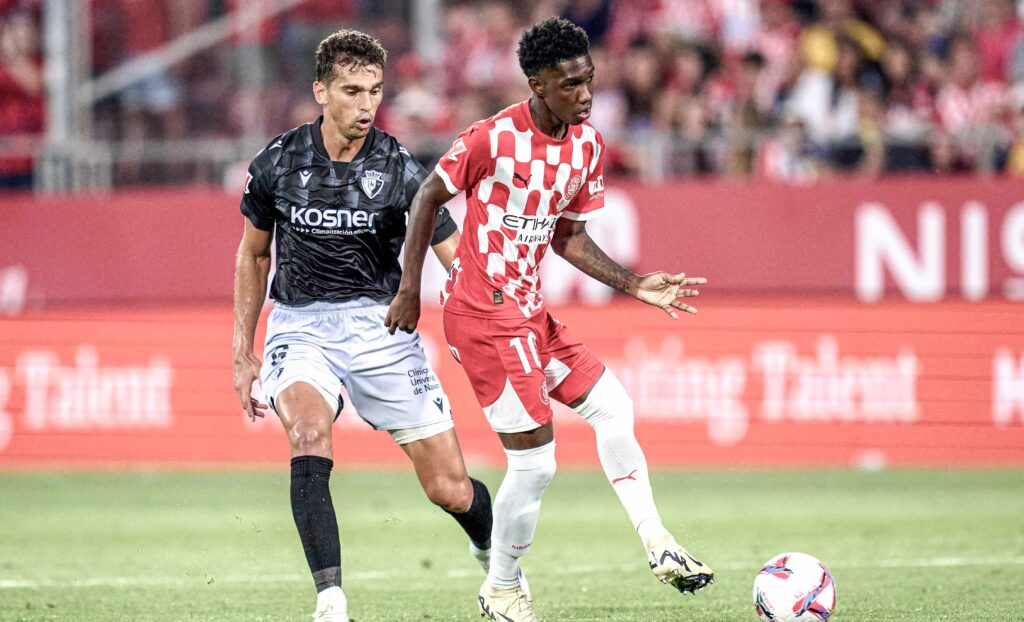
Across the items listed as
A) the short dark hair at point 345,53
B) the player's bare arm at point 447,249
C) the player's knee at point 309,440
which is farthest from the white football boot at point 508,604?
the short dark hair at point 345,53

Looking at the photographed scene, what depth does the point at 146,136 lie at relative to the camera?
635 inches

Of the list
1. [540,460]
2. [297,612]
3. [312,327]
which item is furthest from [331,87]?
[297,612]

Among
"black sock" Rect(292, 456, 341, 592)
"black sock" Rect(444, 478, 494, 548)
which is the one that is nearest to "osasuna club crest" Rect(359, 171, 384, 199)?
"black sock" Rect(292, 456, 341, 592)

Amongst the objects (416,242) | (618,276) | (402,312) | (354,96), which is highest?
(354,96)

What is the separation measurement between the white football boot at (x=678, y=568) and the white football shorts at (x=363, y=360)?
1281 mm

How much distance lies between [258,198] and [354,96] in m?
0.63

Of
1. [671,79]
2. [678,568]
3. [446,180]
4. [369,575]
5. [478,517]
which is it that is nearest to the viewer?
[678,568]

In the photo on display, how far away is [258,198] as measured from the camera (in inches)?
264

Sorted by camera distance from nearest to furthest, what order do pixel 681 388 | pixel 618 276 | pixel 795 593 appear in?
A: pixel 795 593
pixel 618 276
pixel 681 388

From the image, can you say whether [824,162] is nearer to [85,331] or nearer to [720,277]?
[720,277]

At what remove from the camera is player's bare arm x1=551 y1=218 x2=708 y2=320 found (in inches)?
251

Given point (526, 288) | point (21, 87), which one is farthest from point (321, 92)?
point (21, 87)

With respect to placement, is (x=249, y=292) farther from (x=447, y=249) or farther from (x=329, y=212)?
(x=447, y=249)

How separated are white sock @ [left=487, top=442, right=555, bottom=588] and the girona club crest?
107 cm
